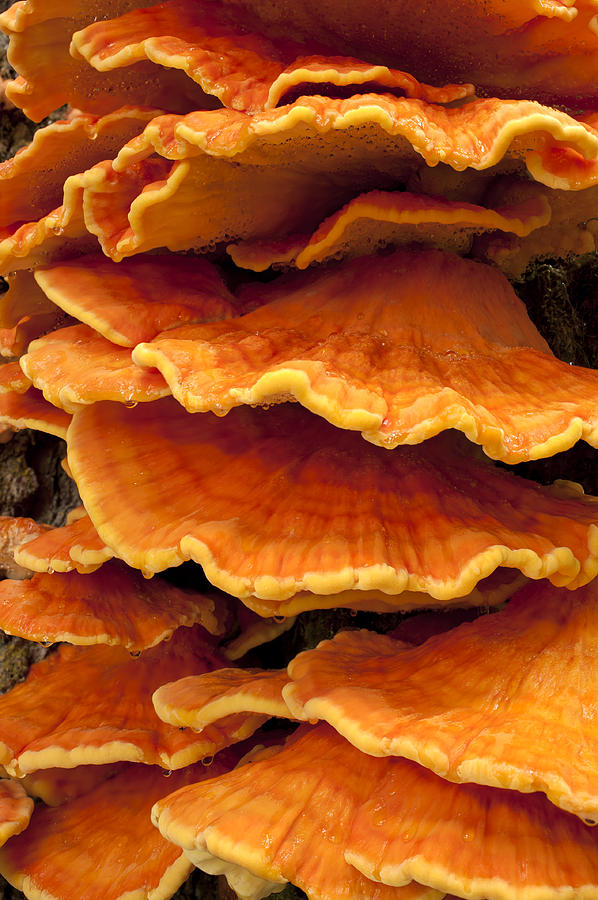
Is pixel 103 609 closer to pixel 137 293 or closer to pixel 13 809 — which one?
pixel 13 809

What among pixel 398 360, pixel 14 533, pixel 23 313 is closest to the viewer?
pixel 398 360

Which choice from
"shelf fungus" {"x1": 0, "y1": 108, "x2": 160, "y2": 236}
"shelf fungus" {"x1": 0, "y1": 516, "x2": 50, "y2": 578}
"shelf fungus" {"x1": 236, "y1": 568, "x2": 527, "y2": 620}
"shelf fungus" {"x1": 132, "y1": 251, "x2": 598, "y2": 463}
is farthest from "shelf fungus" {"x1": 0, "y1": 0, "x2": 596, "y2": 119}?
"shelf fungus" {"x1": 0, "y1": 516, "x2": 50, "y2": 578}

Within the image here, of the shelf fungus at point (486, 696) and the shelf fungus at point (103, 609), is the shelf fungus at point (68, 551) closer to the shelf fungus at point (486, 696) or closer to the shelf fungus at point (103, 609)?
the shelf fungus at point (103, 609)

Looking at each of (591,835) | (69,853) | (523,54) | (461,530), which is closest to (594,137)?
(523,54)

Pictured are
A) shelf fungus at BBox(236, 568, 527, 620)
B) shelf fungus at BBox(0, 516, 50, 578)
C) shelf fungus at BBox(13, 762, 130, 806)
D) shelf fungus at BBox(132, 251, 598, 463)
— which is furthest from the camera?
shelf fungus at BBox(0, 516, 50, 578)

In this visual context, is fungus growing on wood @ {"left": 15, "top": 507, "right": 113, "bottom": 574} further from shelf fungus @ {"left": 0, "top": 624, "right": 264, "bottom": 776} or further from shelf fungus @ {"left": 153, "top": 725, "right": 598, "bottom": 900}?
shelf fungus @ {"left": 153, "top": 725, "right": 598, "bottom": 900}

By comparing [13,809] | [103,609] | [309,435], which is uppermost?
[309,435]

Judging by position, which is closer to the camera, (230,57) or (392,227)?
(230,57)

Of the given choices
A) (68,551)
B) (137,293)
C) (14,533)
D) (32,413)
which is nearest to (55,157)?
(137,293)
